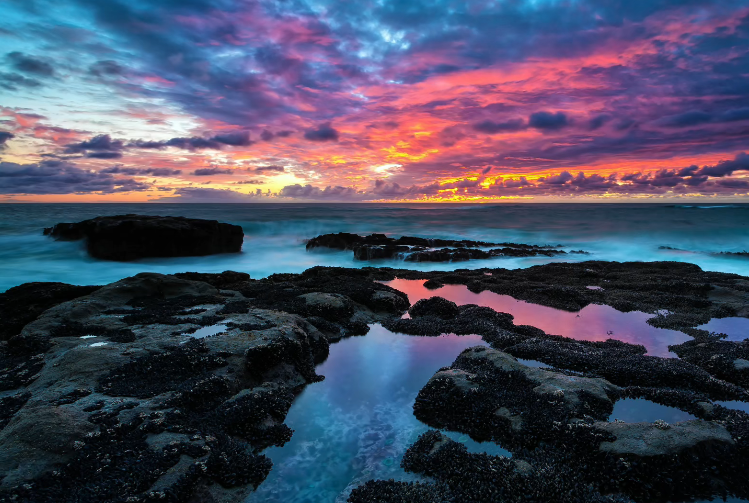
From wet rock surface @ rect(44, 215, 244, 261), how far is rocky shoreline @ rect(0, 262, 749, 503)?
58.8 ft

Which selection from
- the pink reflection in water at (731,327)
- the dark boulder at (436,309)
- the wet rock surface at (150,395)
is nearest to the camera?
the wet rock surface at (150,395)

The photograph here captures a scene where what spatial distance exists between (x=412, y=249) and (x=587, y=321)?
20519mm

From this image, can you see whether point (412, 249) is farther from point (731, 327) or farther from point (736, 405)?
point (736, 405)

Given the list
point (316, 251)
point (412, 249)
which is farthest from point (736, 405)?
point (316, 251)

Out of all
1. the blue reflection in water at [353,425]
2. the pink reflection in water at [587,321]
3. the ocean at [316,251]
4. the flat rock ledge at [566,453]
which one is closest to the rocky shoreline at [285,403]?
the flat rock ledge at [566,453]

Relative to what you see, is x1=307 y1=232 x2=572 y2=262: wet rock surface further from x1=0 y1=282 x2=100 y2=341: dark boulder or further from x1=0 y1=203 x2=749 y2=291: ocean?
x1=0 y1=282 x2=100 y2=341: dark boulder

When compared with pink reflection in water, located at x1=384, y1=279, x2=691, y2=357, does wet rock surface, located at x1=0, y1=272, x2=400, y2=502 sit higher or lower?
higher

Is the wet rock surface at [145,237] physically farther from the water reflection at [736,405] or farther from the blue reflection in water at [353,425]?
the water reflection at [736,405]

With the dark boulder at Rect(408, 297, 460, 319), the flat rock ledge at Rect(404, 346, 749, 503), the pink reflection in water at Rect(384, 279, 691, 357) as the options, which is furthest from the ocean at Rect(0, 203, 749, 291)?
the flat rock ledge at Rect(404, 346, 749, 503)

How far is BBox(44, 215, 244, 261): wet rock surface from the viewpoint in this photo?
98.5ft

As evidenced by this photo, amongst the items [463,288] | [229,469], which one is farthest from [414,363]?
[463,288]

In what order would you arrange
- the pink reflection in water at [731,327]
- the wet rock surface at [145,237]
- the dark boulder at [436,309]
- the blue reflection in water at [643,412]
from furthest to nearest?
1. the wet rock surface at [145,237]
2. the dark boulder at [436,309]
3. the pink reflection in water at [731,327]
4. the blue reflection in water at [643,412]

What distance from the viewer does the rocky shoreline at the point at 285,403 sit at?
17.0 ft

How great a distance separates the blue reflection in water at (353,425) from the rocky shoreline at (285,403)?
0.28 meters
